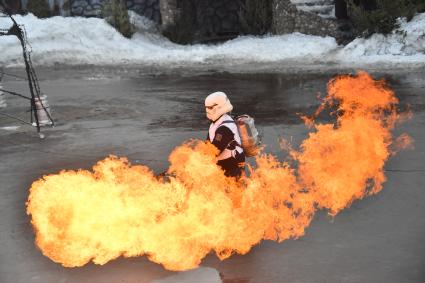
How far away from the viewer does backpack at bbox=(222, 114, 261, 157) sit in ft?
17.8

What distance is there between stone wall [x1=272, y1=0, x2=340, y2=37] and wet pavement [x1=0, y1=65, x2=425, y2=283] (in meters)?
5.24

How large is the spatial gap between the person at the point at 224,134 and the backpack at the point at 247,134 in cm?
5

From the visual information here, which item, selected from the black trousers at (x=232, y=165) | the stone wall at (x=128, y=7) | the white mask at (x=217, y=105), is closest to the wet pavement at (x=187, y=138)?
the black trousers at (x=232, y=165)

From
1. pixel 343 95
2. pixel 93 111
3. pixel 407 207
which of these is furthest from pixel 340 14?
pixel 407 207

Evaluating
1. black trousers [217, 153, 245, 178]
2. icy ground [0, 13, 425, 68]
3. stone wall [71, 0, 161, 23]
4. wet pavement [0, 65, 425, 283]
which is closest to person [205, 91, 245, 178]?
black trousers [217, 153, 245, 178]

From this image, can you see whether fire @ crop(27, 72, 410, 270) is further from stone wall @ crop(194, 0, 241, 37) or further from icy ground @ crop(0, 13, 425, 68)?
stone wall @ crop(194, 0, 241, 37)

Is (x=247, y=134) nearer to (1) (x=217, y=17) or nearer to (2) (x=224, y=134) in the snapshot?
(2) (x=224, y=134)

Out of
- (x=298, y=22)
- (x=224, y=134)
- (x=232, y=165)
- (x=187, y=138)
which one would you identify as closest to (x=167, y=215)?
(x=232, y=165)

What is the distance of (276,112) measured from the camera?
1197 cm

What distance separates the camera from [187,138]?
1012 centimetres

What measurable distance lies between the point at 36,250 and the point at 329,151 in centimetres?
470

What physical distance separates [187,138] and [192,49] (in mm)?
12313

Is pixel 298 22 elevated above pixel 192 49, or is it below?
above

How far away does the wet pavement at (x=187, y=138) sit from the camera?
5.27m
